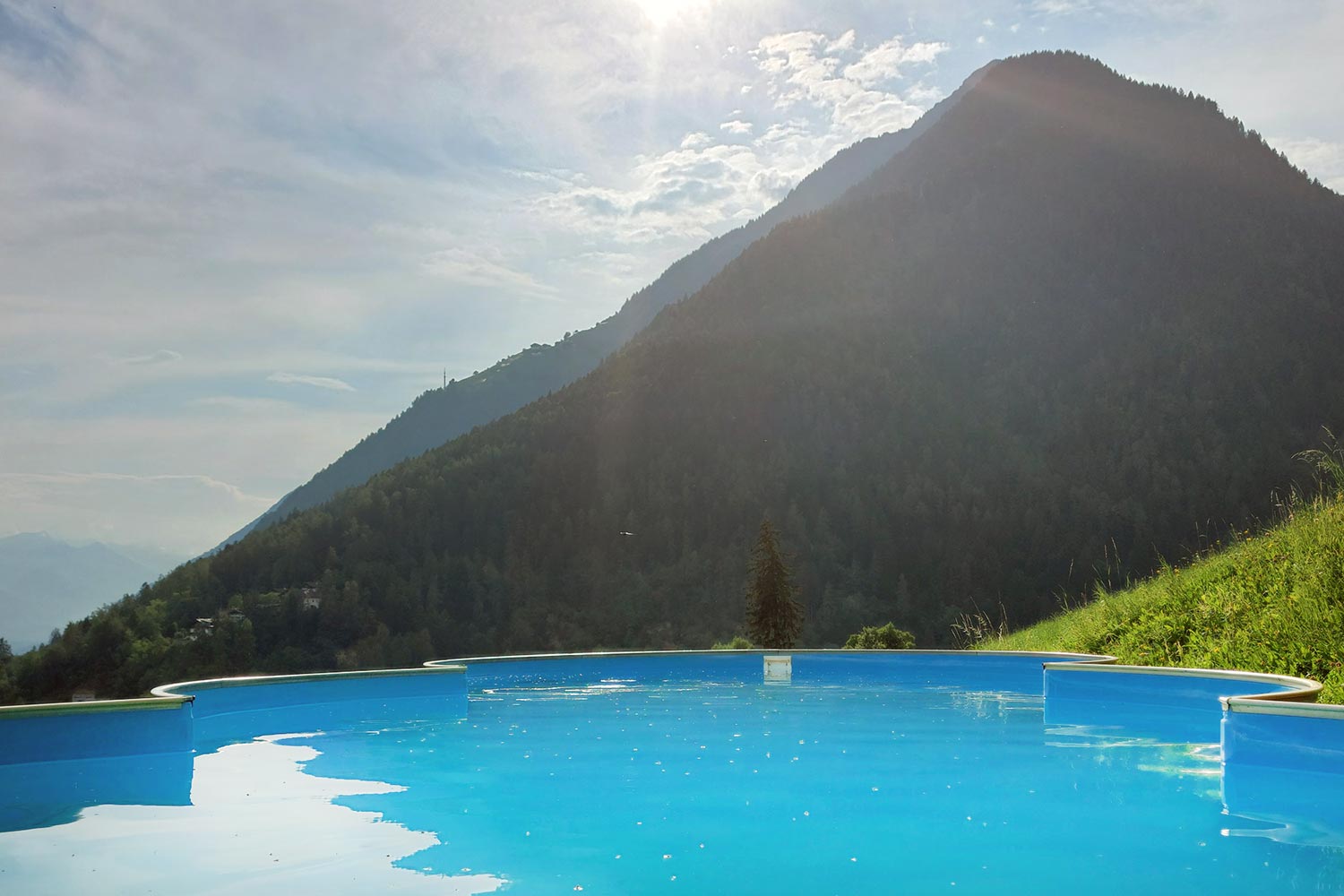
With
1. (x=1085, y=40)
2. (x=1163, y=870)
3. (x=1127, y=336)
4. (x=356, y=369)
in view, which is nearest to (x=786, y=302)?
(x=1127, y=336)

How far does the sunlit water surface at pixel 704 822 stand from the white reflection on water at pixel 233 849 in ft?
0.06

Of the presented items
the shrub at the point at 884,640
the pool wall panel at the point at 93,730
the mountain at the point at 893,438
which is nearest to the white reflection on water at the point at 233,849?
the pool wall panel at the point at 93,730

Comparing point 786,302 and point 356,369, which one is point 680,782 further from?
point 786,302

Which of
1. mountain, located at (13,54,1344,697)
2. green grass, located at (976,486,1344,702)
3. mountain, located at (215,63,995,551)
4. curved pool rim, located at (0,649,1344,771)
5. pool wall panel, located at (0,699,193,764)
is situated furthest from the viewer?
mountain, located at (215,63,995,551)

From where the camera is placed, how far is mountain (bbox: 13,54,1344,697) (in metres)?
62.8

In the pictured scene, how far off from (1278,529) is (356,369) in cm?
2957

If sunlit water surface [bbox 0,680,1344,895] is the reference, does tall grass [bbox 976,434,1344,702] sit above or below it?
above

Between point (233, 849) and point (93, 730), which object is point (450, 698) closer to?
point (93, 730)

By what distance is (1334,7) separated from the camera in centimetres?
1634

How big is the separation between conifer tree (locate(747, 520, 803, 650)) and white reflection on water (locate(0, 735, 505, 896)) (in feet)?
59.1

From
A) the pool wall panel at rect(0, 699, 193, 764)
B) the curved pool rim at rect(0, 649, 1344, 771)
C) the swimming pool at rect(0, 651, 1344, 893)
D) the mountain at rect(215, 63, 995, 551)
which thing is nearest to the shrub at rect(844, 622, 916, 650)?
the curved pool rim at rect(0, 649, 1344, 771)

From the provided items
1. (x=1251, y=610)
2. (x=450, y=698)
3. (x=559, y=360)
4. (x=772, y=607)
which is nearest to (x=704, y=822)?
(x=1251, y=610)

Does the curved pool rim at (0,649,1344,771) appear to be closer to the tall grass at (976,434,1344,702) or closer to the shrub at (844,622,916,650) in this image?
the tall grass at (976,434,1344,702)

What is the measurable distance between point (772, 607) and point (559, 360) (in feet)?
361
